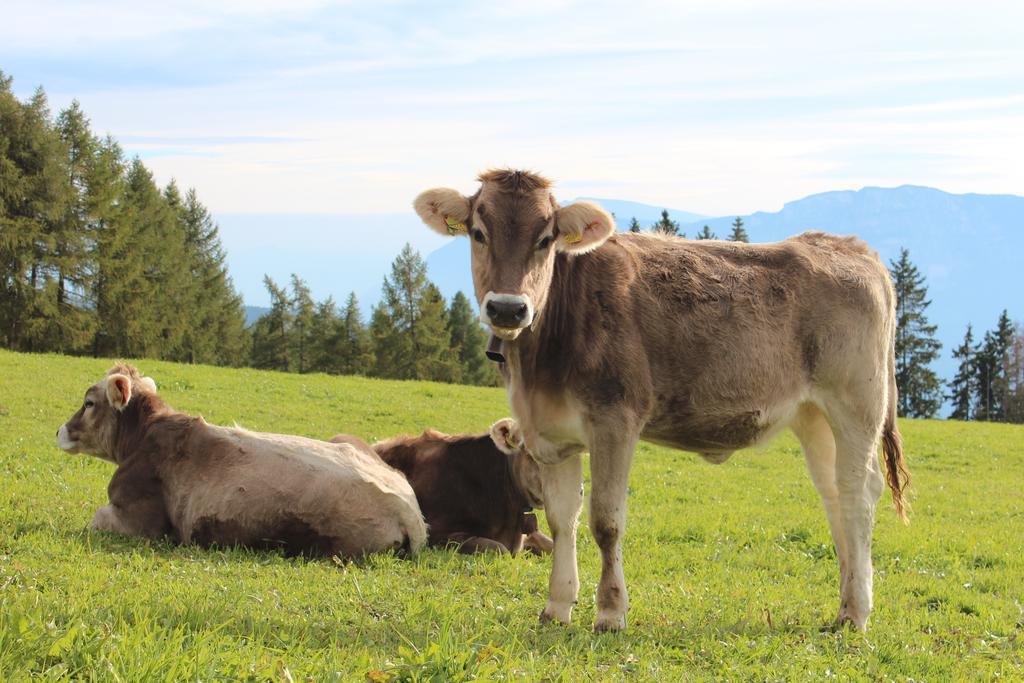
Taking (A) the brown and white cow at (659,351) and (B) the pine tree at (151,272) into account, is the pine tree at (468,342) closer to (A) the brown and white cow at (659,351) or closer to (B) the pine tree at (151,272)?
(B) the pine tree at (151,272)

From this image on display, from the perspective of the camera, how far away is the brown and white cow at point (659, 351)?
6910 mm

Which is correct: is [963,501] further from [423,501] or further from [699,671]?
[699,671]

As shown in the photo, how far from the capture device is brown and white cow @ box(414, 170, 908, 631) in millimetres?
6910

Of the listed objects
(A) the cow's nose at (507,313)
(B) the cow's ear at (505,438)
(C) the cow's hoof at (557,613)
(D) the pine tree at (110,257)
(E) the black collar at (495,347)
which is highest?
(D) the pine tree at (110,257)

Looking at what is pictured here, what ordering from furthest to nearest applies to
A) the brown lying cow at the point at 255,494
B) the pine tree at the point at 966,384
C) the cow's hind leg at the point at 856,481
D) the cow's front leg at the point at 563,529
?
A: the pine tree at the point at 966,384 < the brown lying cow at the point at 255,494 < the cow's hind leg at the point at 856,481 < the cow's front leg at the point at 563,529

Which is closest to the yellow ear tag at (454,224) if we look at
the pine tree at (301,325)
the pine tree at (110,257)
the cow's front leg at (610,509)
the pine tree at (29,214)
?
the cow's front leg at (610,509)

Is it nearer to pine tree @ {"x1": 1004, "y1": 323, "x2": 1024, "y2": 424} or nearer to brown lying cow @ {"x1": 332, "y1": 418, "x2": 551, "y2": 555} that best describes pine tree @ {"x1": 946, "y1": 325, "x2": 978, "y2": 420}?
pine tree @ {"x1": 1004, "y1": 323, "x2": 1024, "y2": 424}

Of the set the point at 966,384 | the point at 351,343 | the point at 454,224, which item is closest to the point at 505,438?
the point at 454,224

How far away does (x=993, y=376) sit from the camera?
91.1 metres

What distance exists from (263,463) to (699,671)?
4974 mm

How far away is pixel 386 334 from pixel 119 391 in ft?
226

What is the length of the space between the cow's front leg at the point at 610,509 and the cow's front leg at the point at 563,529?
36cm

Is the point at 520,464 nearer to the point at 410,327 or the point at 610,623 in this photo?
the point at 610,623

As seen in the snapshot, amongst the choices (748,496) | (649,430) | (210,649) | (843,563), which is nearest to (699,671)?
(649,430)
